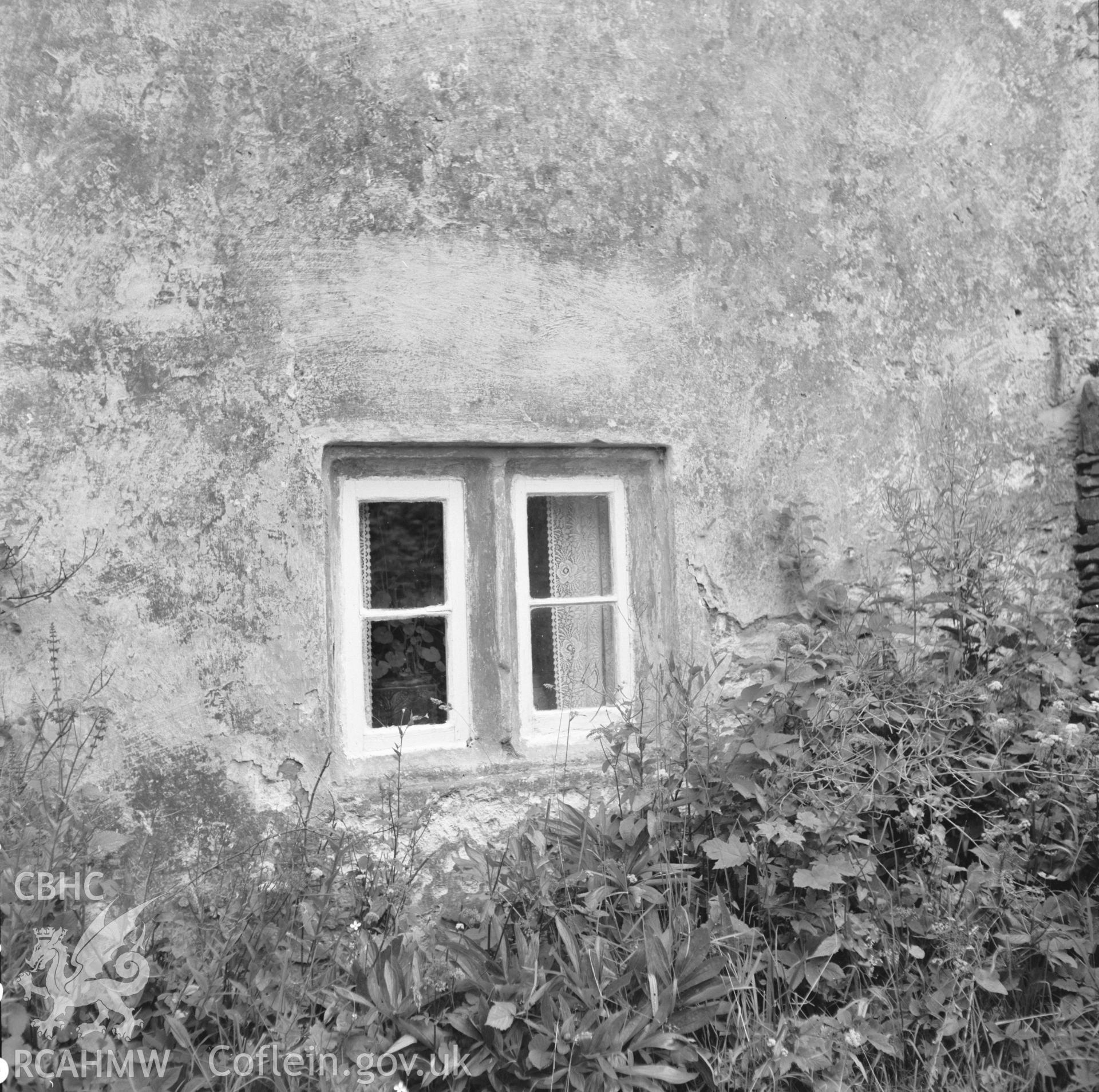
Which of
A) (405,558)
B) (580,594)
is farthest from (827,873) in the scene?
(405,558)

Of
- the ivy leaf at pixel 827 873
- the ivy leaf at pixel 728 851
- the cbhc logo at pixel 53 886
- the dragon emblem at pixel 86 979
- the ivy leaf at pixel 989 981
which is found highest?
the cbhc logo at pixel 53 886

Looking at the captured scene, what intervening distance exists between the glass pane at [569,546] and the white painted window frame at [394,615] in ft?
0.93

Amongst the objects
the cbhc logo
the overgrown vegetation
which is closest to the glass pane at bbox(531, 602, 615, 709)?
the overgrown vegetation

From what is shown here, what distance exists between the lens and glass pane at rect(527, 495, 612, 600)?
3527 millimetres

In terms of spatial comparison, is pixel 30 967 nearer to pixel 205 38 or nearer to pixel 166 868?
pixel 166 868

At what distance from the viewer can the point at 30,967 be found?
2301 millimetres

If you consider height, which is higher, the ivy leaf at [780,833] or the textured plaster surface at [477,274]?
the textured plaster surface at [477,274]

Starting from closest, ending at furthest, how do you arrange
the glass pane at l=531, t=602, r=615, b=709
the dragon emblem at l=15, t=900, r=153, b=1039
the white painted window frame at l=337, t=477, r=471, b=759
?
the dragon emblem at l=15, t=900, r=153, b=1039, the white painted window frame at l=337, t=477, r=471, b=759, the glass pane at l=531, t=602, r=615, b=709

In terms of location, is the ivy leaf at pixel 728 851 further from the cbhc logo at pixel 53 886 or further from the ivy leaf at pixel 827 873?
the cbhc logo at pixel 53 886

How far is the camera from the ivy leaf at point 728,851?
281 centimetres

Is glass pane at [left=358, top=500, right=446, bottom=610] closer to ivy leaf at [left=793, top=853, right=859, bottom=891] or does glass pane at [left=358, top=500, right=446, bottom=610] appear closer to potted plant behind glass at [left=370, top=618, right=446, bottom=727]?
potted plant behind glass at [left=370, top=618, right=446, bottom=727]

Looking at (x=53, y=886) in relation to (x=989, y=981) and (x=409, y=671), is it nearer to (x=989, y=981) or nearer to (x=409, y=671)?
(x=409, y=671)

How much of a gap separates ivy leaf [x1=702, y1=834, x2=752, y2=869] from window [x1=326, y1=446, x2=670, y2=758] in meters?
0.65

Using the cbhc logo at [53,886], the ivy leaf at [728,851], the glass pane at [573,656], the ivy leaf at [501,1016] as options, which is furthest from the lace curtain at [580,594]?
the cbhc logo at [53,886]
